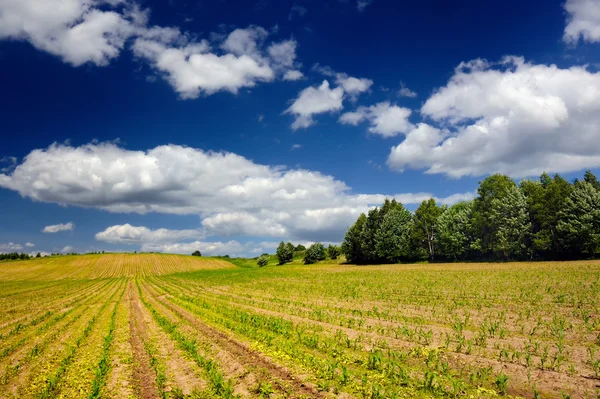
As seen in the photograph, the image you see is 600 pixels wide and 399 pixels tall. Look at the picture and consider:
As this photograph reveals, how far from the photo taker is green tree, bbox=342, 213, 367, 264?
93812 mm

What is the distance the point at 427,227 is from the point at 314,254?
43.4 m

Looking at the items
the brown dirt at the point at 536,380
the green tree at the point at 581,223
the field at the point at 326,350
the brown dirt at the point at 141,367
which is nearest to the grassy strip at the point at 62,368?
the field at the point at 326,350

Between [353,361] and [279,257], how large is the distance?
114477 millimetres

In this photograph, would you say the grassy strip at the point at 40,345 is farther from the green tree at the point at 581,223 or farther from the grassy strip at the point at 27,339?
the green tree at the point at 581,223

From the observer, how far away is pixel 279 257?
124 metres

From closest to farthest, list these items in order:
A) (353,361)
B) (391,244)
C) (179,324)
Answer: (353,361)
(179,324)
(391,244)

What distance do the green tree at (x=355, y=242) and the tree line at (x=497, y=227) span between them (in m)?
0.30

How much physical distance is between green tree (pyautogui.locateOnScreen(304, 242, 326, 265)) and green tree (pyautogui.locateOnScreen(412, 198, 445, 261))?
3988 cm

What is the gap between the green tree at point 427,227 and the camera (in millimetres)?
82000

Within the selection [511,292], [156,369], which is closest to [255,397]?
[156,369]

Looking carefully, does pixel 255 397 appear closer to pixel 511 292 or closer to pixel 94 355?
pixel 94 355

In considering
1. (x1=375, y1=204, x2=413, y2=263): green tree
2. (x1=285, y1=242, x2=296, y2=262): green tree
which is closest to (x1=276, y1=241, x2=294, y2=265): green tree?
(x1=285, y1=242, x2=296, y2=262): green tree

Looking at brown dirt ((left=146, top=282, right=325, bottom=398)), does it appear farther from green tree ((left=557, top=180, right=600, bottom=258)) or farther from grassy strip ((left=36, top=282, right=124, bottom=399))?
green tree ((left=557, top=180, right=600, bottom=258))

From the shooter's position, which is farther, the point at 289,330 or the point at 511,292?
the point at 511,292
